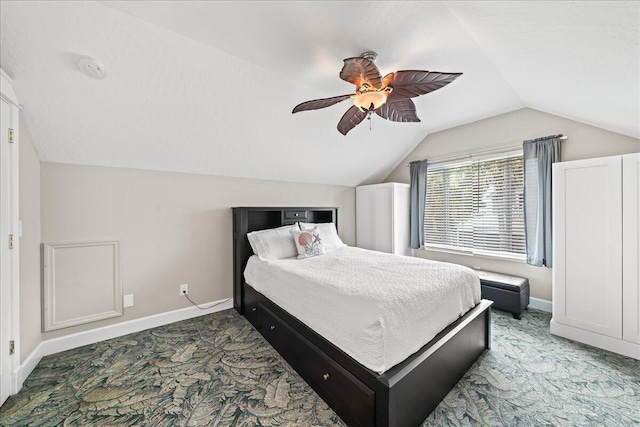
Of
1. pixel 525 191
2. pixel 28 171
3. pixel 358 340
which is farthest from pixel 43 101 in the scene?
pixel 525 191

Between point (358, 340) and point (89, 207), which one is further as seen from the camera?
point (89, 207)

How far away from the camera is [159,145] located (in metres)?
2.50

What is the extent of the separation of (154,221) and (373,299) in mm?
2498

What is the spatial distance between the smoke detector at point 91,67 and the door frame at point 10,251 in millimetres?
441

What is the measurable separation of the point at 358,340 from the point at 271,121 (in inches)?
91.1

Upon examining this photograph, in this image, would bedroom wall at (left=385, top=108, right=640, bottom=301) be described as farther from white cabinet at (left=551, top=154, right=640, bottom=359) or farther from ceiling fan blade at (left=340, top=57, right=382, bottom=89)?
ceiling fan blade at (left=340, top=57, right=382, bottom=89)

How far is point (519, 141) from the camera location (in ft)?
10.5

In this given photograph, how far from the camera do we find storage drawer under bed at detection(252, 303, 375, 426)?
53.5 inches

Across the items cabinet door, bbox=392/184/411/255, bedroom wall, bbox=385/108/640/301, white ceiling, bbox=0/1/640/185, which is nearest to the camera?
white ceiling, bbox=0/1/640/185

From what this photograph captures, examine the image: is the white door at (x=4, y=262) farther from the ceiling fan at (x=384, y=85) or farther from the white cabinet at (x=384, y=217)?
the white cabinet at (x=384, y=217)

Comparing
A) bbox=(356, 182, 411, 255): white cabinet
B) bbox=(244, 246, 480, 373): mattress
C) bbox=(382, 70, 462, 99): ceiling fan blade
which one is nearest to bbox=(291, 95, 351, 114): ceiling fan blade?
bbox=(382, 70, 462, 99): ceiling fan blade

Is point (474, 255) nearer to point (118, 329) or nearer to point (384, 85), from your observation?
point (384, 85)

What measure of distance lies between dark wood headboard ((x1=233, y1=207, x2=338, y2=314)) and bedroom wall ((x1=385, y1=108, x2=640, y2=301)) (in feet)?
6.67

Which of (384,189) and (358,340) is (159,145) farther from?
(384,189)
